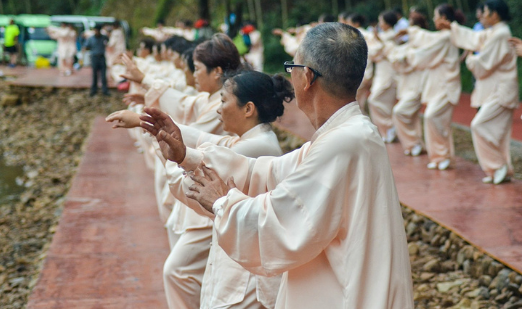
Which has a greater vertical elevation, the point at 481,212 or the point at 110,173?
the point at 481,212

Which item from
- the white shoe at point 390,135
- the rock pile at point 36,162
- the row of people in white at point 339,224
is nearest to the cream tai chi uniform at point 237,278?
the row of people in white at point 339,224

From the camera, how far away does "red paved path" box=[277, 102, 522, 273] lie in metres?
5.31

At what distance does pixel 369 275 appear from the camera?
2137mm

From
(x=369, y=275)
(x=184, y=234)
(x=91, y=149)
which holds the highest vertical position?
(x=369, y=275)

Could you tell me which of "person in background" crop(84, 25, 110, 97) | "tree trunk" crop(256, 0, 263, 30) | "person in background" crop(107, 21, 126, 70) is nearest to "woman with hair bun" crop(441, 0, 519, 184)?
"person in background" crop(84, 25, 110, 97)

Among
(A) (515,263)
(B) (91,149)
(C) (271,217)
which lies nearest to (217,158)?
(C) (271,217)

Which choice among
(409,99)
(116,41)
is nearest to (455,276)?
(409,99)

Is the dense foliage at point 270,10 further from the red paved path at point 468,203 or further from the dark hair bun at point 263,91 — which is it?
the dark hair bun at point 263,91

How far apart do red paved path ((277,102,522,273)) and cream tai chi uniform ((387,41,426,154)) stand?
1.16 ft

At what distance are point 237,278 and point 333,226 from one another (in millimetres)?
1085

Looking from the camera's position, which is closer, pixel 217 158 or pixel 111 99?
pixel 217 158

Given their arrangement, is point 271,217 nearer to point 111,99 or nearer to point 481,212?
point 481,212

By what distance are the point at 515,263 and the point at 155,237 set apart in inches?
122

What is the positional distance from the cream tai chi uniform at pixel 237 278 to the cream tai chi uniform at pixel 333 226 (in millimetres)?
682
